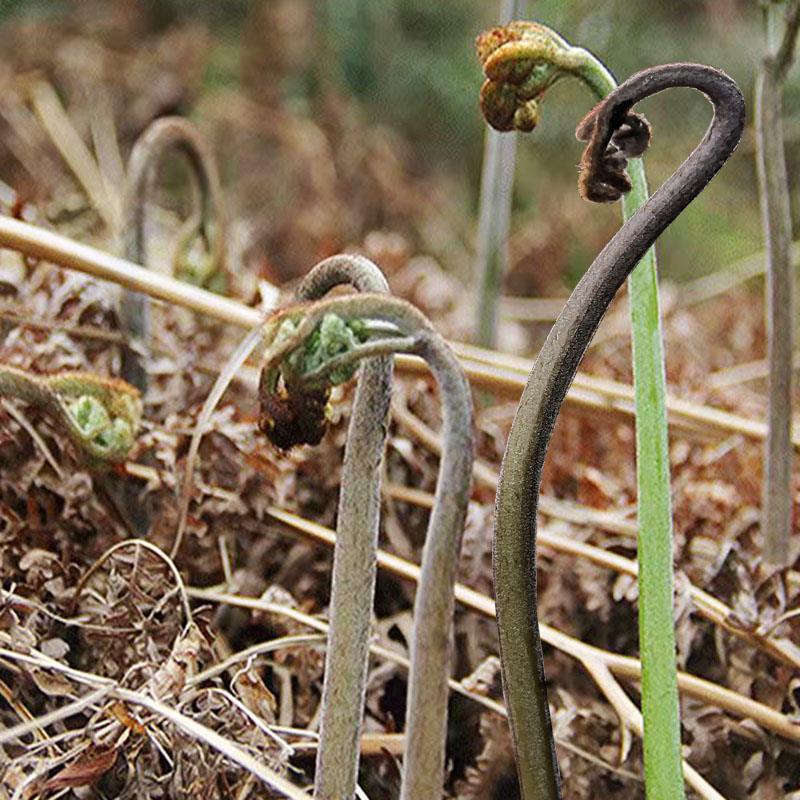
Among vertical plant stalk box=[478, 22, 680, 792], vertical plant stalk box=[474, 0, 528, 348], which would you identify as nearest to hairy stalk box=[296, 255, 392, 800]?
vertical plant stalk box=[478, 22, 680, 792]

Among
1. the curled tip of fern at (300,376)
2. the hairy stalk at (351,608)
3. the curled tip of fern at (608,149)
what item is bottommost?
the hairy stalk at (351,608)

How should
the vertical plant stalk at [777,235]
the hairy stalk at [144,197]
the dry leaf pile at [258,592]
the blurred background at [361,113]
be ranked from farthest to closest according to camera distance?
the blurred background at [361,113]
the hairy stalk at [144,197]
the vertical plant stalk at [777,235]
the dry leaf pile at [258,592]

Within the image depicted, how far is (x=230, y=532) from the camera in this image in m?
1.23

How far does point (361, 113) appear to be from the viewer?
3.95 m

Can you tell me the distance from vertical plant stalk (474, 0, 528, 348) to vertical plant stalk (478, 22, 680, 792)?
79 centimetres

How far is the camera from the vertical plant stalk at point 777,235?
110cm

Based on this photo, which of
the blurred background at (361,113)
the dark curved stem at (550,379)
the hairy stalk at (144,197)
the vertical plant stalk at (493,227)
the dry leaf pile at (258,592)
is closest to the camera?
the dark curved stem at (550,379)

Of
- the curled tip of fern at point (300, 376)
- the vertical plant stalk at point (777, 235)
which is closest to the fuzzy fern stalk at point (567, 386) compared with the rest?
the curled tip of fern at point (300, 376)

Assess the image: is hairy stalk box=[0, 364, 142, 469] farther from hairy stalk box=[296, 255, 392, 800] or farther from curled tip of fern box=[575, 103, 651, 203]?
curled tip of fern box=[575, 103, 651, 203]

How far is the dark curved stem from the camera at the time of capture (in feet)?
2.44

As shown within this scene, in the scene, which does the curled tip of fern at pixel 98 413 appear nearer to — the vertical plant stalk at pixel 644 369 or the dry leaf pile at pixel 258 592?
the dry leaf pile at pixel 258 592

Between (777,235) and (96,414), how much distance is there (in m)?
0.66

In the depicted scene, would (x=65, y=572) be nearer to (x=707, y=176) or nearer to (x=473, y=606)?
(x=473, y=606)

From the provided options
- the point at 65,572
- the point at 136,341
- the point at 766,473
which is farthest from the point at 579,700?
the point at 136,341
